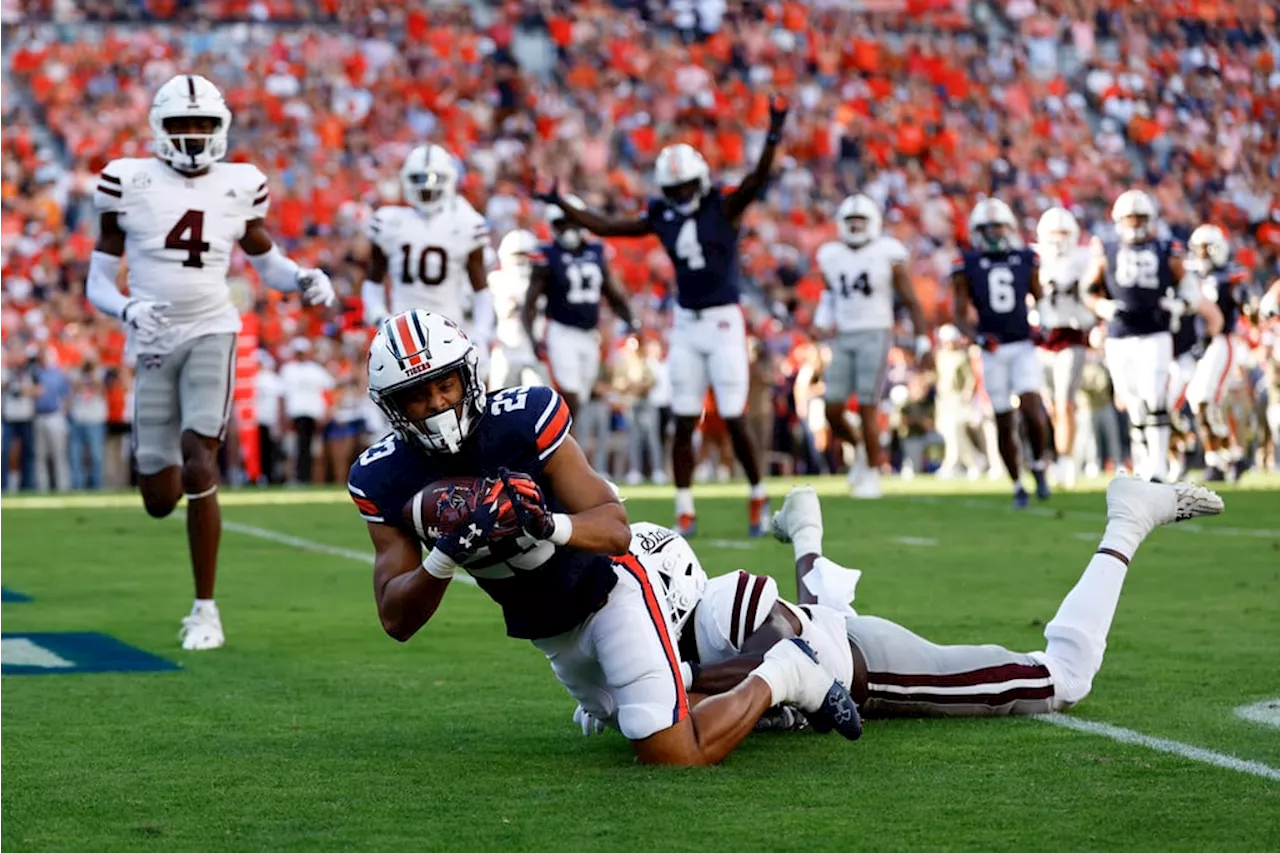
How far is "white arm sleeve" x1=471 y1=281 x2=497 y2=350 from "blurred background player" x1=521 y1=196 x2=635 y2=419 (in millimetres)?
2831

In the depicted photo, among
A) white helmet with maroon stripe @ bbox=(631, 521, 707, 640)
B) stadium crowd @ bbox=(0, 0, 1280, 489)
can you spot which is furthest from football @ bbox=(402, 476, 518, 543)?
stadium crowd @ bbox=(0, 0, 1280, 489)

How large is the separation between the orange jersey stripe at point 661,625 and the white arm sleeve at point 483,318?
7103mm

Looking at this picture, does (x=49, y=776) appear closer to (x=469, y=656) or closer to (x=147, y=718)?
(x=147, y=718)

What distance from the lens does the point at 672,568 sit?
5285 mm

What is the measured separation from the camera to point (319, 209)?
23922mm

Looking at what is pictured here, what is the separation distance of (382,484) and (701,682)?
1.02 m

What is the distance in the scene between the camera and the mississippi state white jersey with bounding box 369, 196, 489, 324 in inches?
501

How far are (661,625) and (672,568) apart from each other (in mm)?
374

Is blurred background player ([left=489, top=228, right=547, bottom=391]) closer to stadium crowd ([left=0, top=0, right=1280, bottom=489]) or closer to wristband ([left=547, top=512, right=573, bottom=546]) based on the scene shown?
stadium crowd ([left=0, top=0, right=1280, bottom=489])

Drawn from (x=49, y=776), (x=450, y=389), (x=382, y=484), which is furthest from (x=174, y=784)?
(x=450, y=389)

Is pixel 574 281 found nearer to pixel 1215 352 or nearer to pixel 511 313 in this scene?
pixel 511 313

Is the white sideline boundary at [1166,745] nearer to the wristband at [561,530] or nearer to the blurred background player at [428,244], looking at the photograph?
the wristband at [561,530]

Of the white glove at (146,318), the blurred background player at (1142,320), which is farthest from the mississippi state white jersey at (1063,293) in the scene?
the white glove at (146,318)

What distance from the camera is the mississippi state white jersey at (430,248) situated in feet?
41.7
